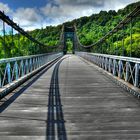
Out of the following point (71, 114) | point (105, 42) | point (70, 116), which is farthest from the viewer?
point (105, 42)

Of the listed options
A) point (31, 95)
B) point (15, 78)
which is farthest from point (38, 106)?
point (15, 78)

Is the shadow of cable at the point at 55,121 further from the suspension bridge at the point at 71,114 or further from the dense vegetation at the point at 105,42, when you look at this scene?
the dense vegetation at the point at 105,42

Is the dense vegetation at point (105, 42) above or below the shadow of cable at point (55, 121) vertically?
above

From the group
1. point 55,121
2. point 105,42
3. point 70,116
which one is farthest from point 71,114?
point 105,42

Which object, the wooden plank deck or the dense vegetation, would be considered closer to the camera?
the wooden plank deck

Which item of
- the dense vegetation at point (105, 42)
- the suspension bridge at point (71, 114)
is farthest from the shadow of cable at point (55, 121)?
the dense vegetation at point (105, 42)

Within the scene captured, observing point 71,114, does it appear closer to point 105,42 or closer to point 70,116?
point 70,116

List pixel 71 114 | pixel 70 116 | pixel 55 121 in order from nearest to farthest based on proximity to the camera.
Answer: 1. pixel 55 121
2. pixel 70 116
3. pixel 71 114

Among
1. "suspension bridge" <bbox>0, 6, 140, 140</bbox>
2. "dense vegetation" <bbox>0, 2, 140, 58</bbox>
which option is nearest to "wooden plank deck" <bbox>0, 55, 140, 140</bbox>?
"suspension bridge" <bbox>0, 6, 140, 140</bbox>

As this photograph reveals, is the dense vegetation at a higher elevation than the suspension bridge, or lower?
higher

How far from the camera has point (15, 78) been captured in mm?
11094

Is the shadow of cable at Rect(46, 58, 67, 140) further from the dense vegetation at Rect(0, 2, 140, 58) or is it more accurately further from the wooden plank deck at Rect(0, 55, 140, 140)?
the dense vegetation at Rect(0, 2, 140, 58)

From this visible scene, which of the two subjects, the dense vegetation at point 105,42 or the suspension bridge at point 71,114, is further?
the dense vegetation at point 105,42

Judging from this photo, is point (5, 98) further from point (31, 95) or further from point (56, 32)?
point (56, 32)
